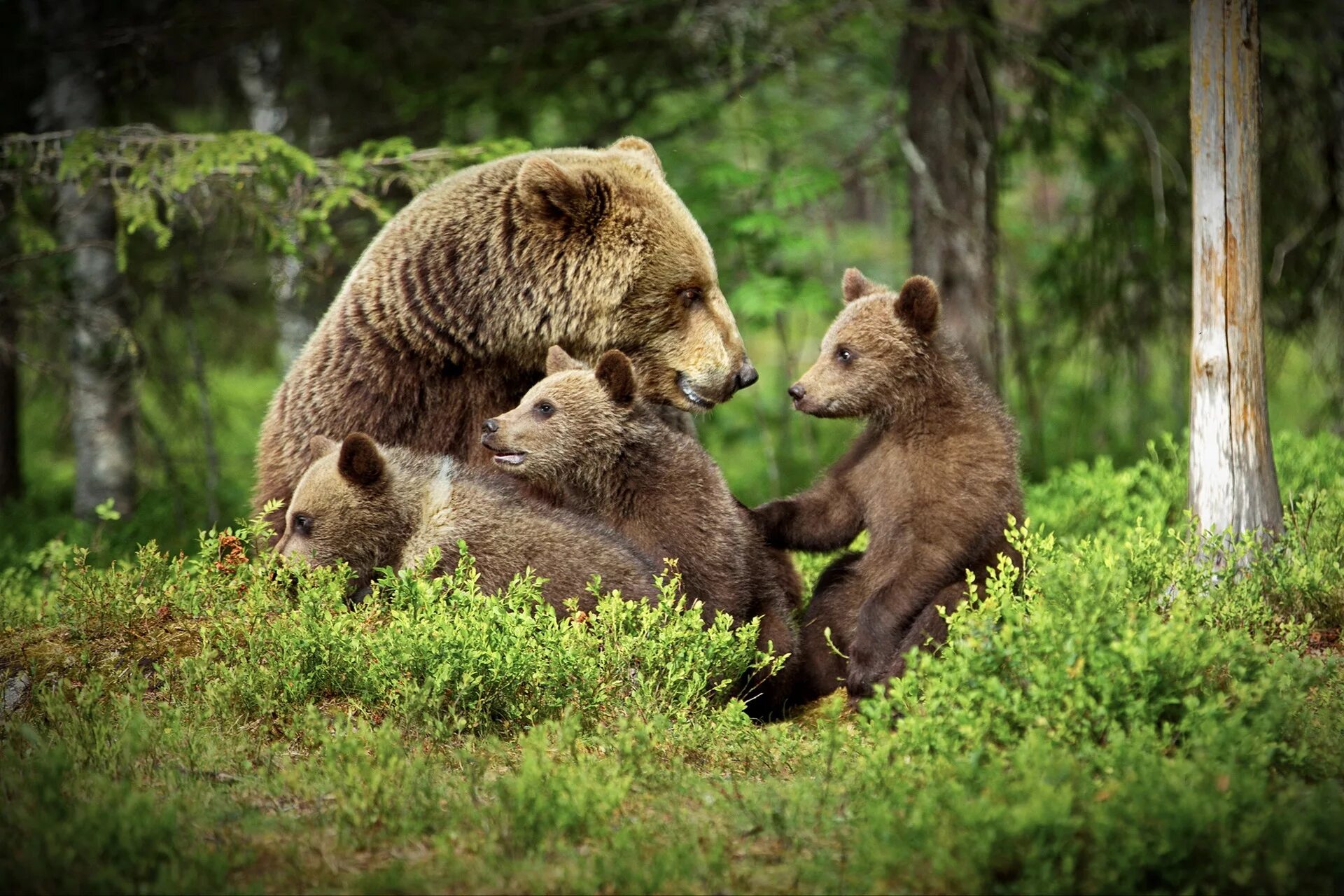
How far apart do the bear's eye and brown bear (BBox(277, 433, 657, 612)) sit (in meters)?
1.31

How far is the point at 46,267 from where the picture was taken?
384 inches

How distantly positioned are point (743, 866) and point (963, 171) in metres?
7.60

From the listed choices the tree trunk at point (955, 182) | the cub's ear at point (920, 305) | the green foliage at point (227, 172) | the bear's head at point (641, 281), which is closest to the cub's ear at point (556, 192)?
the bear's head at point (641, 281)

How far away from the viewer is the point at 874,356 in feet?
19.6

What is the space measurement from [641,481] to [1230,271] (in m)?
3.01

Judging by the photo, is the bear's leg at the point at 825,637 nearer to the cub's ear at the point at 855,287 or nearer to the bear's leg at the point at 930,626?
the bear's leg at the point at 930,626

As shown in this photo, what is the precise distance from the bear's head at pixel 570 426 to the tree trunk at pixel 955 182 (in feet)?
15.9

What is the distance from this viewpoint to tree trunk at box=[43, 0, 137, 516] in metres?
9.80

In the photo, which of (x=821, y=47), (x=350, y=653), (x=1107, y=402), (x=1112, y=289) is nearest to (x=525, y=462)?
(x=350, y=653)

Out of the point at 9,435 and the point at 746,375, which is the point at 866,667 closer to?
the point at 746,375

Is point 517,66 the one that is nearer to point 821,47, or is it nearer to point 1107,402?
point 821,47

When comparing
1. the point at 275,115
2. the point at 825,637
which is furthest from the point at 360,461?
the point at 275,115

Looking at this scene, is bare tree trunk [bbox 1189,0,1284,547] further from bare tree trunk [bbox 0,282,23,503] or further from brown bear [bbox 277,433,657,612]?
bare tree trunk [bbox 0,282,23,503]

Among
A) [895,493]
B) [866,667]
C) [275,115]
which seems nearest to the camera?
[866,667]
